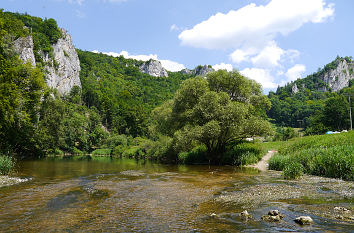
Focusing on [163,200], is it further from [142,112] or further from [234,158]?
[142,112]

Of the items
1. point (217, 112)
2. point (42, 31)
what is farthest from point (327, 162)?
point (42, 31)

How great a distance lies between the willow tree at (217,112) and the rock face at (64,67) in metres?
91.9

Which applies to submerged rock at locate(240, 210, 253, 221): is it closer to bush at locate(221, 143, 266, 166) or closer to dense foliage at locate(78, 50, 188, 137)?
bush at locate(221, 143, 266, 166)

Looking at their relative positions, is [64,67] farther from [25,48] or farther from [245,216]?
[245,216]

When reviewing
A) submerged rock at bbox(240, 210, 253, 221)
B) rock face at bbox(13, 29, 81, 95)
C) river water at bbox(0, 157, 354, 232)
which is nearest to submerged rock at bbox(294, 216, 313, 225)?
river water at bbox(0, 157, 354, 232)

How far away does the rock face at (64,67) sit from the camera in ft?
384

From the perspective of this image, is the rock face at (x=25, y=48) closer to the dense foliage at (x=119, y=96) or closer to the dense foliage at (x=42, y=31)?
the dense foliage at (x=42, y=31)

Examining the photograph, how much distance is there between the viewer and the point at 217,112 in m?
→ 32.2

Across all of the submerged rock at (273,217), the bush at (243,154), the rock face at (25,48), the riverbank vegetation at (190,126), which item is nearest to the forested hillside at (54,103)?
the riverbank vegetation at (190,126)

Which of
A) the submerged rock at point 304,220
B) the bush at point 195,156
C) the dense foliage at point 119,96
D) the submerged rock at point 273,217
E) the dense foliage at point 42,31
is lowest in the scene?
the bush at point 195,156

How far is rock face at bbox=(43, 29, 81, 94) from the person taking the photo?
117125mm

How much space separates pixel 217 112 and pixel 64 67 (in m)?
116

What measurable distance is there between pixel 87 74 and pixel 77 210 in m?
167

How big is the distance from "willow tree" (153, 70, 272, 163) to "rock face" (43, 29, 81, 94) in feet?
302
